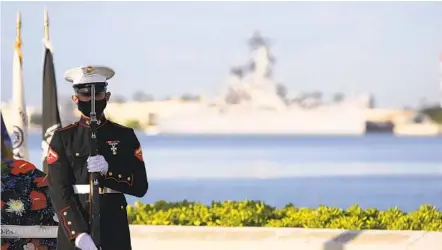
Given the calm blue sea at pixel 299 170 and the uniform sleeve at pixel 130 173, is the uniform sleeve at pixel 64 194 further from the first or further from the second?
the calm blue sea at pixel 299 170

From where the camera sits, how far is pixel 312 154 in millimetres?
87438

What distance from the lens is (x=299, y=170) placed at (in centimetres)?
7062

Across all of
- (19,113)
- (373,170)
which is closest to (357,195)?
A: (373,170)

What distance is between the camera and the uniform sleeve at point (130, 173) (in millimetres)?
6635

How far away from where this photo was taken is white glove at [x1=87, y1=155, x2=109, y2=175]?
6.46m

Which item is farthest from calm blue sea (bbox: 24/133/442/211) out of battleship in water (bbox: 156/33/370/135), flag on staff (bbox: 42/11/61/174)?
flag on staff (bbox: 42/11/61/174)

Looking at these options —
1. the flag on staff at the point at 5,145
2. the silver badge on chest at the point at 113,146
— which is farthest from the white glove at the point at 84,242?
the flag on staff at the point at 5,145

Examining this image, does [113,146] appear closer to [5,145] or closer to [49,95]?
[5,145]

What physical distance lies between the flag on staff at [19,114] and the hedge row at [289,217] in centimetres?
309

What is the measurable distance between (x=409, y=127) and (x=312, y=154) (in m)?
8.11

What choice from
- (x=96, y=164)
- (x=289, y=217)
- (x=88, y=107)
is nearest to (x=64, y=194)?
(x=96, y=164)

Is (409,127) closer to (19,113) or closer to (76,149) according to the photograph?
(19,113)

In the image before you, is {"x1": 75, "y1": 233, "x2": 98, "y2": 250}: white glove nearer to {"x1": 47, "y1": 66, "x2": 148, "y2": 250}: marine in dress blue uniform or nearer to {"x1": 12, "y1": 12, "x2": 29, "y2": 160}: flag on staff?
{"x1": 47, "y1": 66, "x2": 148, "y2": 250}: marine in dress blue uniform

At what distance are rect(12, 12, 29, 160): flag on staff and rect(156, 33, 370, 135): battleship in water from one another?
66667mm
